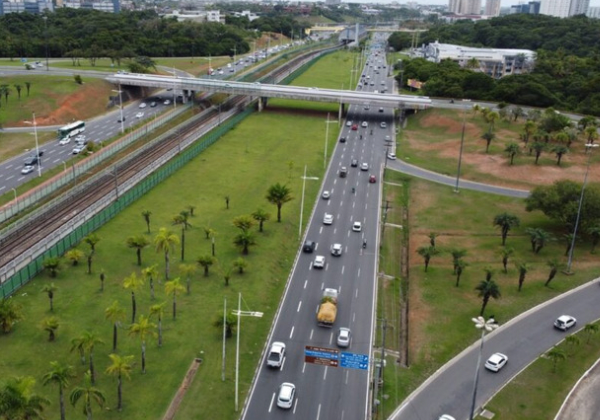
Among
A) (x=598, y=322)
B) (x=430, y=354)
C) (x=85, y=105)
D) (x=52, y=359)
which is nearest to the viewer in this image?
(x=52, y=359)

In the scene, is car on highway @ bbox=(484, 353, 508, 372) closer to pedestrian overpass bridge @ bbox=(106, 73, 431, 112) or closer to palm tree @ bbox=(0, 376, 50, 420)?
palm tree @ bbox=(0, 376, 50, 420)

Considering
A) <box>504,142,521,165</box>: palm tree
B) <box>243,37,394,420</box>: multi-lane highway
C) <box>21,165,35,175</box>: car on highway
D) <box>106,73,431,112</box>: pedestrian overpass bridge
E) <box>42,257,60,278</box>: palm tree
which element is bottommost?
<box>243,37,394,420</box>: multi-lane highway

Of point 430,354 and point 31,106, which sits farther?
point 31,106

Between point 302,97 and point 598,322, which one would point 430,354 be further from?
point 302,97

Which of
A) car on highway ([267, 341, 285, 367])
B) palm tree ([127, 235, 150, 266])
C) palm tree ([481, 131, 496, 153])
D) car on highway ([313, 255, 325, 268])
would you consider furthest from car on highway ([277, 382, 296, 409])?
palm tree ([481, 131, 496, 153])

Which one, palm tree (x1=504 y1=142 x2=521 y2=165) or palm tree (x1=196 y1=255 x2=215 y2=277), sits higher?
palm tree (x1=504 y1=142 x2=521 y2=165)

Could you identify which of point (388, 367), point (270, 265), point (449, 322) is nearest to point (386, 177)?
point (270, 265)

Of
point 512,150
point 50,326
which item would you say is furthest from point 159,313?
point 512,150
